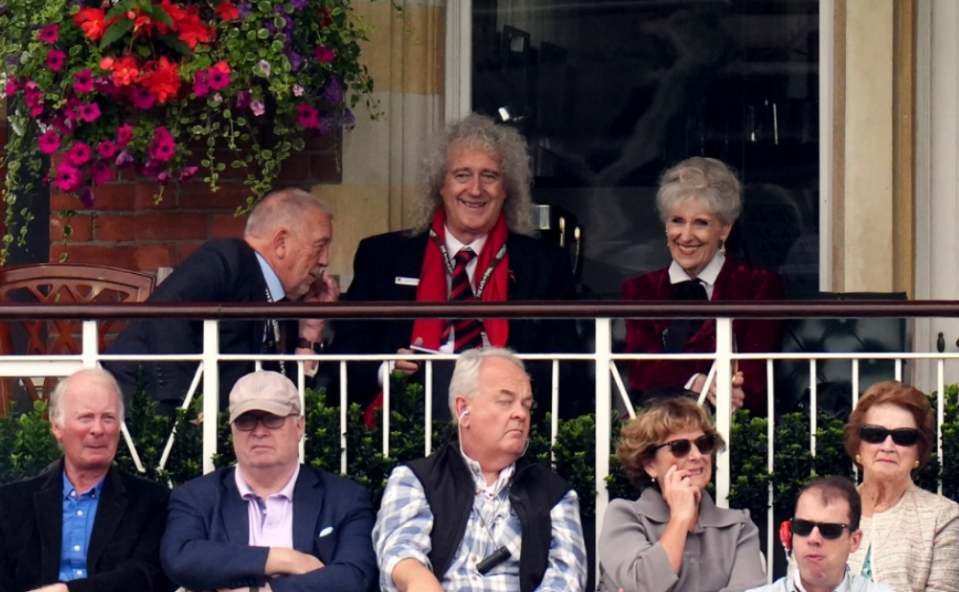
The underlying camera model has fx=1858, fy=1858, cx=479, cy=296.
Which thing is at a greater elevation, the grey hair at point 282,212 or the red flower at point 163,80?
the red flower at point 163,80

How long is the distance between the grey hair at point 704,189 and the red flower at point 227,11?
160cm

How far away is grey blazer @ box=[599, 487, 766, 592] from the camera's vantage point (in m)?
5.25

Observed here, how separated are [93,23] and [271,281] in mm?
1123

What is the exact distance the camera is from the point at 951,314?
5.38 metres

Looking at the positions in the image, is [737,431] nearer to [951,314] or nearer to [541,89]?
[951,314]

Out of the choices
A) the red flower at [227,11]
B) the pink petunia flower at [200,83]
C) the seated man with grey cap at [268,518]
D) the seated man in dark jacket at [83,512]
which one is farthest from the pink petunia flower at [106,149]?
the seated man with grey cap at [268,518]

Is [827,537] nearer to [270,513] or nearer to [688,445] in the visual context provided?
[688,445]

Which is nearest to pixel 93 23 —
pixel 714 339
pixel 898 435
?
pixel 714 339

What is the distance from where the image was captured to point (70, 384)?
17.7 feet

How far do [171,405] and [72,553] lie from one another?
0.66m

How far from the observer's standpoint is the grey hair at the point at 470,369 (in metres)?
5.42

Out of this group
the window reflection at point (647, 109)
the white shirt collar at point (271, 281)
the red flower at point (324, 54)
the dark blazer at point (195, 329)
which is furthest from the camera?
the window reflection at point (647, 109)

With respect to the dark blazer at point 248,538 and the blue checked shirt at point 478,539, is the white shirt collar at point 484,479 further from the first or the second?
the dark blazer at point 248,538

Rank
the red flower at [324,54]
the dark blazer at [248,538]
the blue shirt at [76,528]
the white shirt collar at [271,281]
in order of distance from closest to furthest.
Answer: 1. the dark blazer at [248,538]
2. the blue shirt at [76,528]
3. the white shirt collar at [271,281]
4. the red flower at [324,54]
